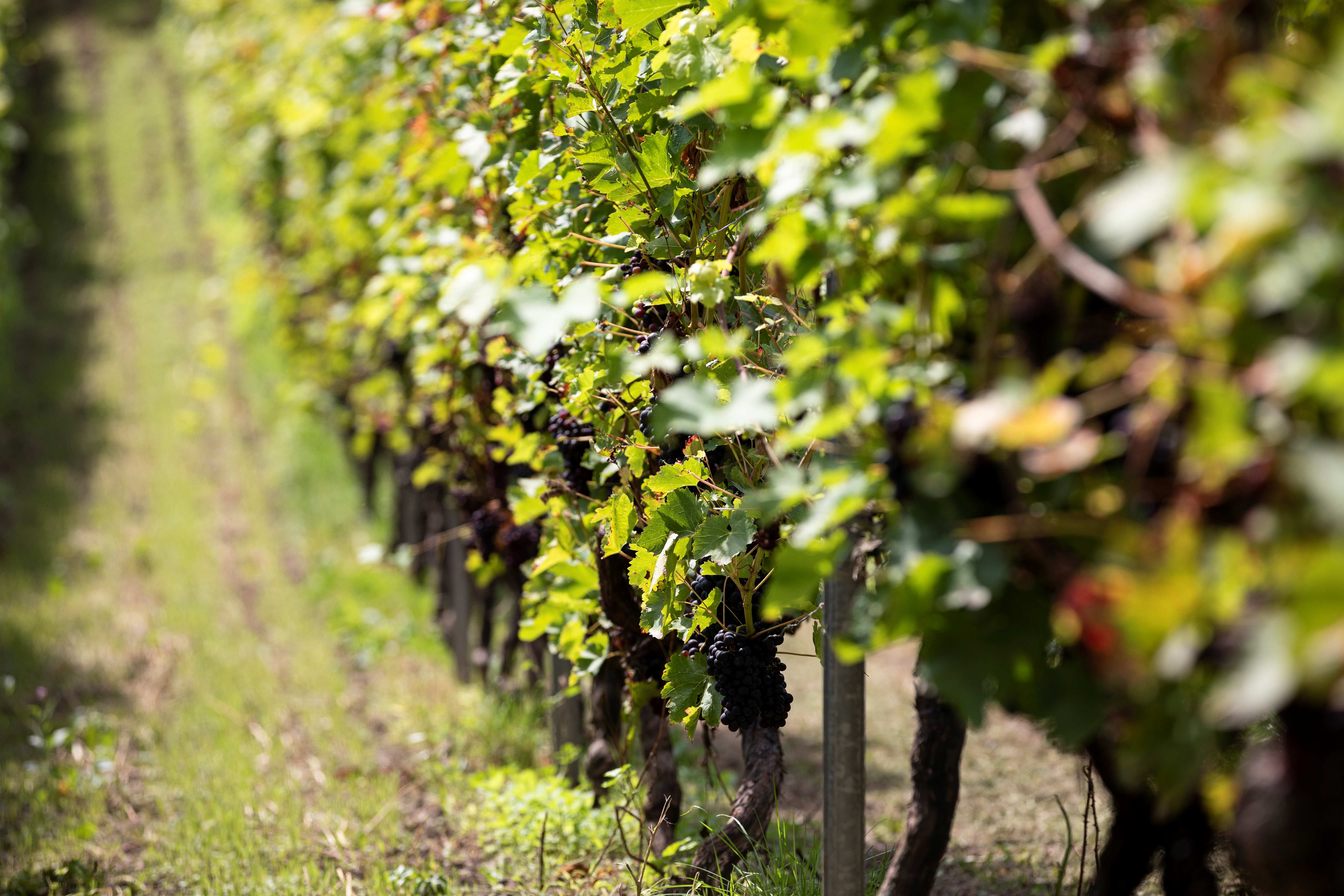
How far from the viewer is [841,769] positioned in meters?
1.90

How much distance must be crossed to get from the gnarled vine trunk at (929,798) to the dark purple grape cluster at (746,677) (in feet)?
1.10

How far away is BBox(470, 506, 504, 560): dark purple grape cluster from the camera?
3.61m

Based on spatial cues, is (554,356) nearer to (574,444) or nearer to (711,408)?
(574,444)

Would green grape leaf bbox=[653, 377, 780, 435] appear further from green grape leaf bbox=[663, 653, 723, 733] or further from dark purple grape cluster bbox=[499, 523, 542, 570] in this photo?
dark purple grape cluster bbox=[499, 523, 542, 570]

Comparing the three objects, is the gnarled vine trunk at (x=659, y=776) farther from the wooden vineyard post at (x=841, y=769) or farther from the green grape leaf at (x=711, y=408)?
the green grape leaf at (x=711, y=408)

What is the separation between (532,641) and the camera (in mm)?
3863

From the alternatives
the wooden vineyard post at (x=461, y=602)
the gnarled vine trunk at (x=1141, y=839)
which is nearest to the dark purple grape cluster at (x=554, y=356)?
the gnarled vine trunk at (x=1141, y=839)

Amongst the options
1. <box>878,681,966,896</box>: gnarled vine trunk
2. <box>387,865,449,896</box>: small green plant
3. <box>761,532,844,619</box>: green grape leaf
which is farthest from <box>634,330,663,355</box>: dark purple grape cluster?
<box>387,865,449,896</box>: small green plant

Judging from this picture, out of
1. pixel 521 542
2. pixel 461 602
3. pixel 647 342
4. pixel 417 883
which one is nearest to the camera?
pixel 647 342

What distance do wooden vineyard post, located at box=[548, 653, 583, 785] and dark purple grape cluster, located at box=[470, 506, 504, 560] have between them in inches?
17.1

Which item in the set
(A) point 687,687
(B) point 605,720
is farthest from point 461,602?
(A) point 687,687

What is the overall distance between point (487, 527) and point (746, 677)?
1.63 m

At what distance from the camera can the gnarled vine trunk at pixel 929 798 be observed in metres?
1.95

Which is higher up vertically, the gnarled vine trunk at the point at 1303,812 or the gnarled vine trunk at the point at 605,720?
the gnarled vine trunk at the point at 1303,812
